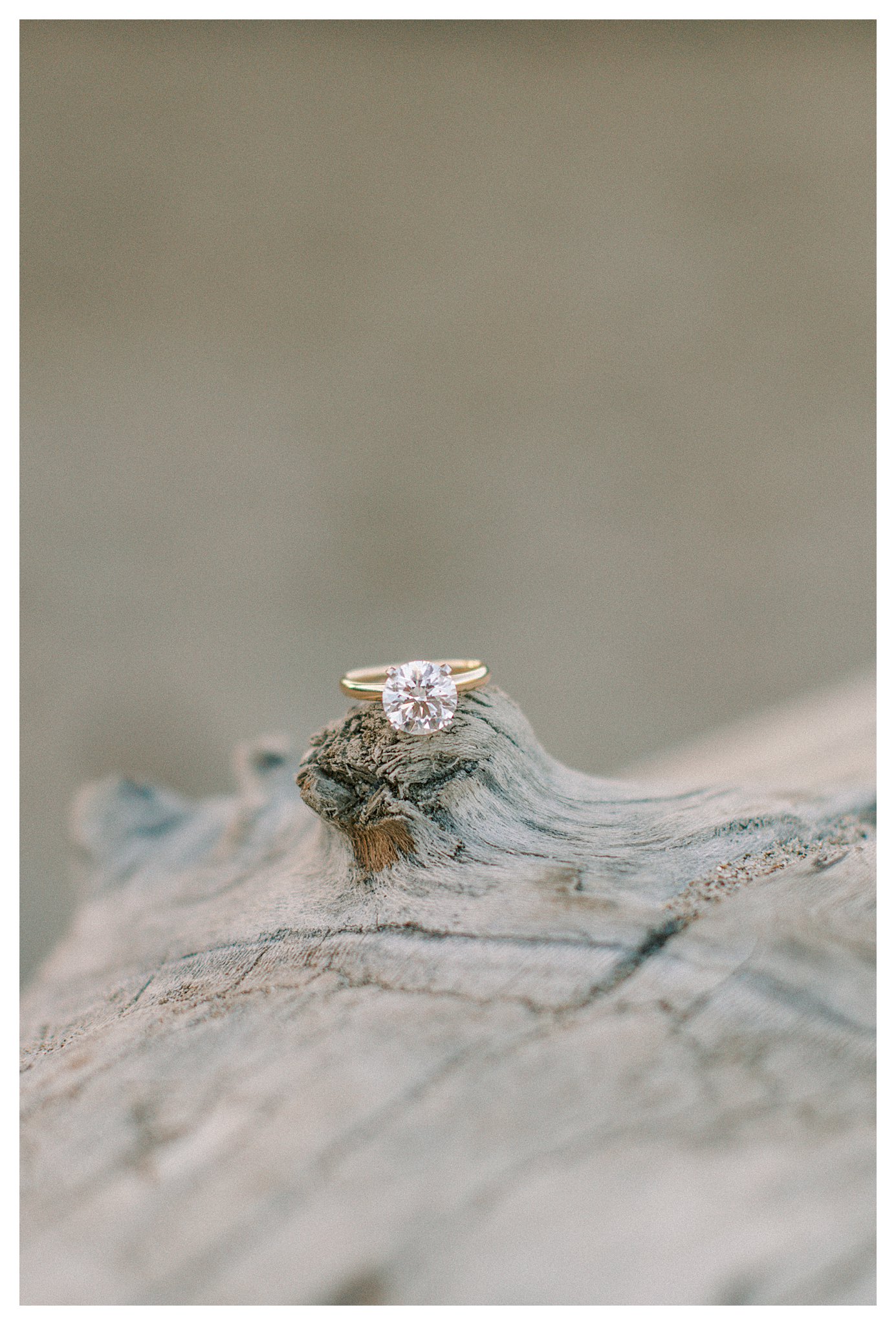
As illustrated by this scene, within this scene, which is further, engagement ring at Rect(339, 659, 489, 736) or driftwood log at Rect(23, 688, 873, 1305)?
engagement ring at Rect(339, 659, 489, 736)

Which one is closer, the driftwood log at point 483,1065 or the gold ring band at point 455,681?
the driftwood log at point 483,1065

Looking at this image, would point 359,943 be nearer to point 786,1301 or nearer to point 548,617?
point 786,1301

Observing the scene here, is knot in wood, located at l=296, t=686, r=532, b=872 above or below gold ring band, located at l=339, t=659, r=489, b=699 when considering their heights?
below

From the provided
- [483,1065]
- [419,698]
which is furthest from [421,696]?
[483,1065]

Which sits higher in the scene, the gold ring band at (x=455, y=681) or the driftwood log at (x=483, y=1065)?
the gold ring band at (x=455, y=681)

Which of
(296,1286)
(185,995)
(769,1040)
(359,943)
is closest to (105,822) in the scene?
(185,995)

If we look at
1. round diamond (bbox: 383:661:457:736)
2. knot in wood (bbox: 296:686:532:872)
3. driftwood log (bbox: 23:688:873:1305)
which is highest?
round diamond (bbox: 383:661:457:736)
